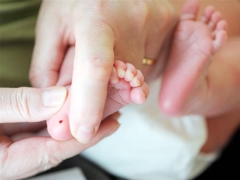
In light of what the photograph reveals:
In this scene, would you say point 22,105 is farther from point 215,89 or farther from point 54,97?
point 215,89

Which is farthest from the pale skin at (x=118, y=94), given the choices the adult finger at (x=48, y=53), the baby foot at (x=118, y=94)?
the adult finger at (x=48, y=53)

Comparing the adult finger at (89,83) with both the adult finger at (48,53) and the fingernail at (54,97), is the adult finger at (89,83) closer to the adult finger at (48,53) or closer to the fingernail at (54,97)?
the fingernail at (54,97)

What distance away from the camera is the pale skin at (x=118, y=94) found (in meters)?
0.48

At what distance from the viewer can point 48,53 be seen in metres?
0.63

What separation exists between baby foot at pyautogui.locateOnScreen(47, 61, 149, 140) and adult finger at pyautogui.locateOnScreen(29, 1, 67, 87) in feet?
0.40

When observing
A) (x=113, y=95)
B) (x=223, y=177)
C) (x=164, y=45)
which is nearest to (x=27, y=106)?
(x=113, y=95)

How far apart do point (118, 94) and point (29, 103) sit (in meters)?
0.12

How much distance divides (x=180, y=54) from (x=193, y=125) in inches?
7.3

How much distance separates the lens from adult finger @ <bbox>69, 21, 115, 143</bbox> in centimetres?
46

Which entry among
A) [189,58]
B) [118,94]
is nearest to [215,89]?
[189,58]

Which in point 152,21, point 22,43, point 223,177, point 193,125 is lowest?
point 223,177

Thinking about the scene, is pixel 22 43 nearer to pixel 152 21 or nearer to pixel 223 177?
pixel 152 21

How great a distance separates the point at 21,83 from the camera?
71 centimetres

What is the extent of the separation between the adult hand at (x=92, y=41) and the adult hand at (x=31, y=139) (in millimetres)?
47
